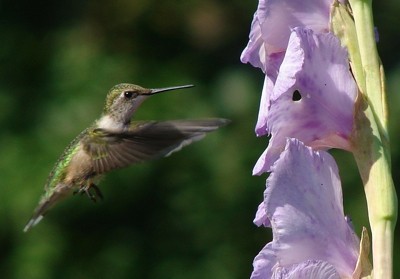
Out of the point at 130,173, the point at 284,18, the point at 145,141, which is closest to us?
the point at 284,18

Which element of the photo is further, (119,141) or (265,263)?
(119,141)

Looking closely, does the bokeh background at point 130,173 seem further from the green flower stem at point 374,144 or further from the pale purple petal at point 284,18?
the green flower stem at point 374,144

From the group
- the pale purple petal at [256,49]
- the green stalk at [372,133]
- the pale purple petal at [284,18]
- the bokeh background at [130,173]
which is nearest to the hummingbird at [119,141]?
the pale purple petal at [256,49]

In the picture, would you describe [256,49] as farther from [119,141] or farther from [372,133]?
[119,141]

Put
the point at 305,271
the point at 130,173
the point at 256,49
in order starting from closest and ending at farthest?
the point at 305,271
the point at 256,49
the point at 130,173

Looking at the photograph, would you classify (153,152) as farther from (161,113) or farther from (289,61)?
(161,113)

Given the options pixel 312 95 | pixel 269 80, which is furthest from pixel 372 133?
pixel 269 80
